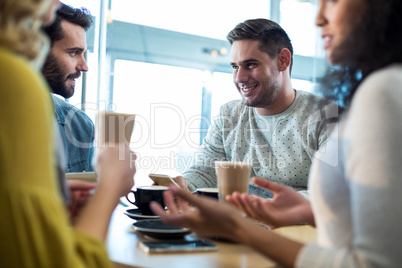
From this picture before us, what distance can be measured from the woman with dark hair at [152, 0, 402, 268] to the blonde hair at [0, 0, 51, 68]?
43 cm

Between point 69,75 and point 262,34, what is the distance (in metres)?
1.29

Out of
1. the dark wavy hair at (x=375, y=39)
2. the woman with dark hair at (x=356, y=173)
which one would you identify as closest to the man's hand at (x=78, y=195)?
the woman with dark hair at (x=356, y=173)

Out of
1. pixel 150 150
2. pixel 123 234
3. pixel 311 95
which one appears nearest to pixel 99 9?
pixel 150 150

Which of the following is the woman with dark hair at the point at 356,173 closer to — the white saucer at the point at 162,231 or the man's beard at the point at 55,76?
the white saucer at the point at 162,231

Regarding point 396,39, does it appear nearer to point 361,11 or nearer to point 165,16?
point 361,11

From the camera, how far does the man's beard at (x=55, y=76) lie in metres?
2.50

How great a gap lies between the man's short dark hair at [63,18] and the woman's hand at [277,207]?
180cm

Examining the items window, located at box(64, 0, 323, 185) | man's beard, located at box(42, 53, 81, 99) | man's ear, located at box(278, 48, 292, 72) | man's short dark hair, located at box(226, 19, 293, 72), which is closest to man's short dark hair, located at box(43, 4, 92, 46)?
man's beard, located at box(42, 53, 81, 99)

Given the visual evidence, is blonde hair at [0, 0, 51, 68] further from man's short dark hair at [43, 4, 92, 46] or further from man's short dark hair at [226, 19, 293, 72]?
man's short dark hair at [226, 19, 293, 72]

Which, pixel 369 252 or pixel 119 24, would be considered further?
pixel 119 24

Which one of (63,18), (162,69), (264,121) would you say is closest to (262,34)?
(264,121)

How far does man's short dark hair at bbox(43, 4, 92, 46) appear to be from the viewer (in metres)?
2.46

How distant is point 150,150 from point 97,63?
971 mm

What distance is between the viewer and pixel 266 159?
2383 mm
